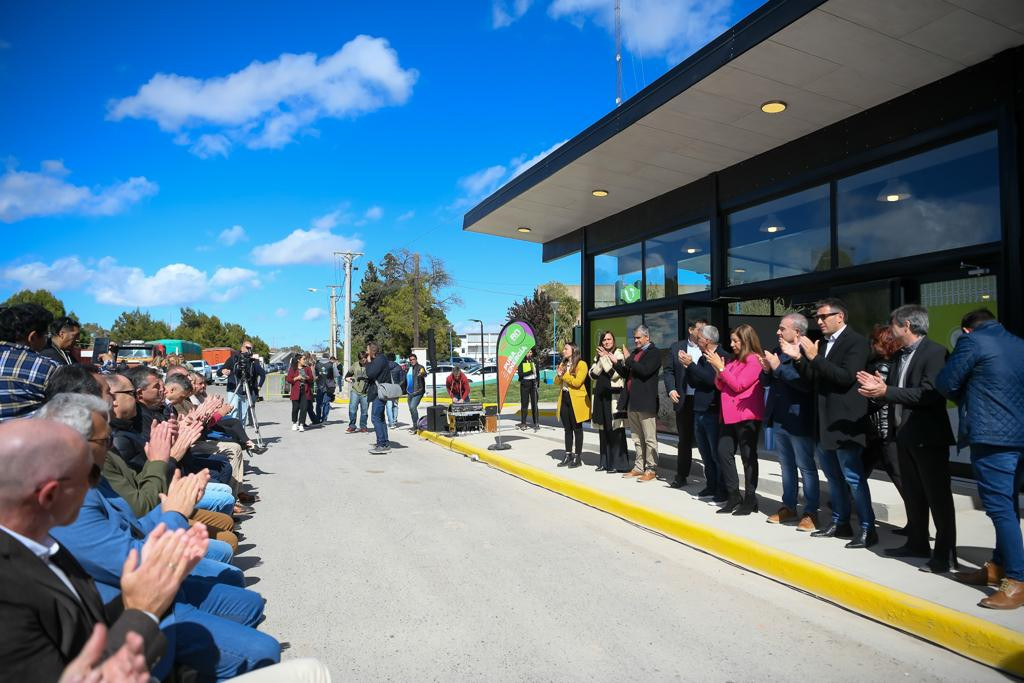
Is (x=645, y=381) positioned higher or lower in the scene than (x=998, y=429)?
higher

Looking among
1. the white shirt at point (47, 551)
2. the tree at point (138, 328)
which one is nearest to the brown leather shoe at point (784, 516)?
the white shirt at point (47, 551)

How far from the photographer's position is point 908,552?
15.3ft

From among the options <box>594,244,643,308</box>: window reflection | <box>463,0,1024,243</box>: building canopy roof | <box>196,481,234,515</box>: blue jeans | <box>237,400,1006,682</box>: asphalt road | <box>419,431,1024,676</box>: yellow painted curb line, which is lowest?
<box>237,400,1006,682</box>: asphalt road

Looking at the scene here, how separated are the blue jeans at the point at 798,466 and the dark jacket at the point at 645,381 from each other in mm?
2013

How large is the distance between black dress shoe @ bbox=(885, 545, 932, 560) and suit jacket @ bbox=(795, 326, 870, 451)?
2.67 ft

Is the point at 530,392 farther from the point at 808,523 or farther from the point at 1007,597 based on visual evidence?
the point at 1007,597

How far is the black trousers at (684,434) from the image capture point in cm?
736

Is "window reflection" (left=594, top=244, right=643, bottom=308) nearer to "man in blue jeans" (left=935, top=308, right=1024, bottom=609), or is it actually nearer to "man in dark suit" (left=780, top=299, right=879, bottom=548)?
"man in dark suit" (left=780, top=299, right=879, bottom=548)

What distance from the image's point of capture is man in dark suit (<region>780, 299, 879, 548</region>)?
489 cm

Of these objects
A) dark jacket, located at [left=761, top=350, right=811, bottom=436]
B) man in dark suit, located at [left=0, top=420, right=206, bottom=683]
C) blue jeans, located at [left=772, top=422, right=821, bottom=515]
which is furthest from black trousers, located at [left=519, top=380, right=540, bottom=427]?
man in dark suit, located at [left=0, top=420, right=206, bottom=683]

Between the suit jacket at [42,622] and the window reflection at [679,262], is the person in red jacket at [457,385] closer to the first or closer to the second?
the window reflection at [679,262]

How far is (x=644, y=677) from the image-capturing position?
10.3 feet

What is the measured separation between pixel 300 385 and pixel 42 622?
14.3 m

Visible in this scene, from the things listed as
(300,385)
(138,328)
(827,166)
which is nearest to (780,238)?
(827,166)
